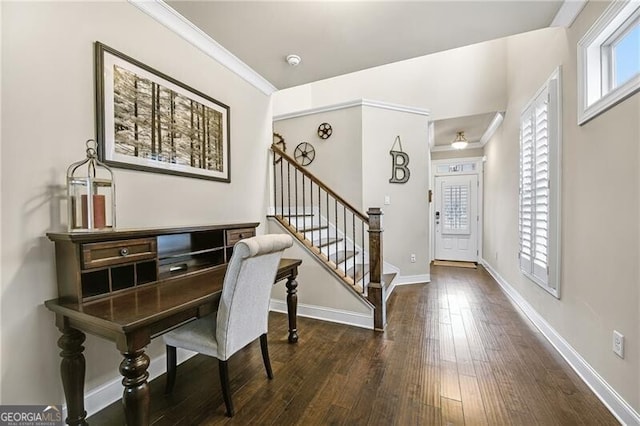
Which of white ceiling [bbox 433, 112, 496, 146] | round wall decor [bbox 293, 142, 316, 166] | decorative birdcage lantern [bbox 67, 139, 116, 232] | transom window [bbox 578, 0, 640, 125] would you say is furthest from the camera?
white ceiling [bbox 433, 112, 496, 146]

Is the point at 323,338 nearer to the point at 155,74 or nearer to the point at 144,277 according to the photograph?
the point at 144,277

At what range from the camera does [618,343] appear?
156cm

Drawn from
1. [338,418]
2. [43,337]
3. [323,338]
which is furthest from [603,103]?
[43,337]

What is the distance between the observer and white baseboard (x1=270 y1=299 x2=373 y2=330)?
269 centimetres

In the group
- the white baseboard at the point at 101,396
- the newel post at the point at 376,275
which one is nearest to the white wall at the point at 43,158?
the white baseboard at the point at 101,396

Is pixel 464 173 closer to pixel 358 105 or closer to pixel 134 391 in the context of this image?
pixel 358 105

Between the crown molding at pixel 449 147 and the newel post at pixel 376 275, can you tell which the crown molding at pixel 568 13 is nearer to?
the newel post at pixel 376 275

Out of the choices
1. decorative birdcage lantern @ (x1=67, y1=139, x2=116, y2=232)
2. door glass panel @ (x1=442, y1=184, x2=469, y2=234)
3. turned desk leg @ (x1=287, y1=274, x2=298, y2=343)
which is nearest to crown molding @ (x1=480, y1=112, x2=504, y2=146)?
door glass panel @ (x1=442, y1=184, x2=469, y2=234)

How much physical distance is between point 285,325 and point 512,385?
6.16 feet

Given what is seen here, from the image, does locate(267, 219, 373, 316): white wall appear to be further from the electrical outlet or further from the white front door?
the white front door

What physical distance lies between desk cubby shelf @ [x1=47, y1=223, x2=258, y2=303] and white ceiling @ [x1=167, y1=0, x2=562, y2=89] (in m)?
1.52

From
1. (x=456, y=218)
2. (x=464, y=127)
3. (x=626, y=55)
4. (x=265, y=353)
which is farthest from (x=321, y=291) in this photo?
(x=456, y=218)

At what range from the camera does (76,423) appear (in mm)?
1339

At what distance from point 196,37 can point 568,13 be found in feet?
8.85
